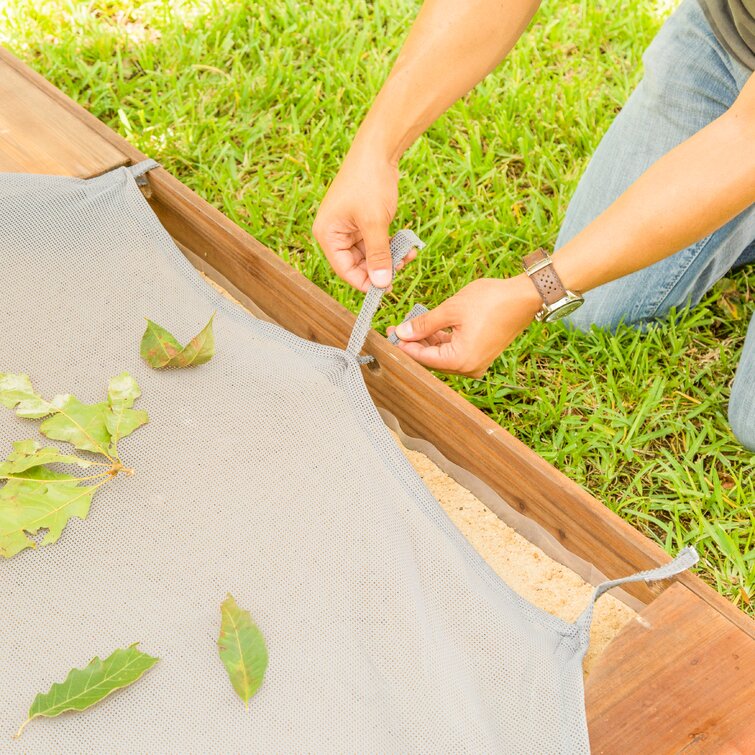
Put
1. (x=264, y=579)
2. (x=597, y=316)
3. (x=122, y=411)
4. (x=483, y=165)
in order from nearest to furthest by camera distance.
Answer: (x=264, y=579), (x=122, y=411), (x=597, y=316), (x=483, y=165)

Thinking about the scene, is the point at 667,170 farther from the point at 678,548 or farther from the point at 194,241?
the point at 194,241

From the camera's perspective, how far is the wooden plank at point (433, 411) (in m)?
1.11

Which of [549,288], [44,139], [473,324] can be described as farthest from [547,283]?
[44,139]

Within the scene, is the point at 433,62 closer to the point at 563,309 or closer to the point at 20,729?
the point at 563,309

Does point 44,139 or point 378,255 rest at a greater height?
point 378,255

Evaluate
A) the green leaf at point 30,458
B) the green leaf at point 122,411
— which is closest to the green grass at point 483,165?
the green leaf at point 122,411

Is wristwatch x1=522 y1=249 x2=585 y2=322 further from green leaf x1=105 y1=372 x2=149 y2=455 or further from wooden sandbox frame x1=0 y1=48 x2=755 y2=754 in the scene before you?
green leaf x1=105 y1=372 x2=149 y2=455

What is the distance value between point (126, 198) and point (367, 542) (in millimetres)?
722

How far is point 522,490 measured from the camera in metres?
1.21

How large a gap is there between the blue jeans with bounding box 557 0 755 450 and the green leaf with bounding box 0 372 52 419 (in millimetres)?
1072

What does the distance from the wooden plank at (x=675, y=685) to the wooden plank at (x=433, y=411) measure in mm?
33

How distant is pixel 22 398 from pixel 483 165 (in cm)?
130

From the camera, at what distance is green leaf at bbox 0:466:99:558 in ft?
3.37

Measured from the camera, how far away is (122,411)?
1.13m
